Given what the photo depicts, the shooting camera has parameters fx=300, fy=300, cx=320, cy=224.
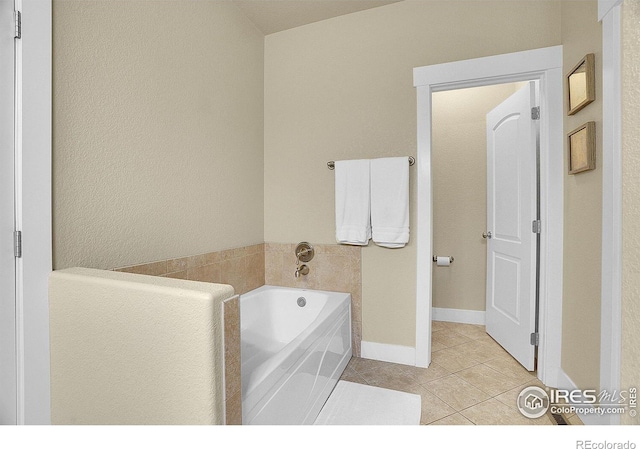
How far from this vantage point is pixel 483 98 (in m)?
3.06

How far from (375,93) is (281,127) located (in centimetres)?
83

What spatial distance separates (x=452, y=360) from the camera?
2.30m

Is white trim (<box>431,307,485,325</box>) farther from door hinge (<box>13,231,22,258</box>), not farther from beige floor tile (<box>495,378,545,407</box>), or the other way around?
door hinge (<box>13,231,22,258</box>)

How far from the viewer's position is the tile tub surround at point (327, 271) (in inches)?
93.8

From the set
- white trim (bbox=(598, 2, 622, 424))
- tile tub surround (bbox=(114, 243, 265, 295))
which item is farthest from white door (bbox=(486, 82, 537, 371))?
tile tub surround (bbox=(114, 243, 265, 295))

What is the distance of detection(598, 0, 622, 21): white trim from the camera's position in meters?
1.22

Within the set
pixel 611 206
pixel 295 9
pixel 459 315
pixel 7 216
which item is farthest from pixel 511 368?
pixel 295 9

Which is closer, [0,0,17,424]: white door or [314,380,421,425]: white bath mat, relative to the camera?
[0,0,17,424]: white door

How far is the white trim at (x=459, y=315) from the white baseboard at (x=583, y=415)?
46.8 inches

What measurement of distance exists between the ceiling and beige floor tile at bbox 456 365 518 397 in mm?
2744

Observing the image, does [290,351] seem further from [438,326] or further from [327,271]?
[438,326]

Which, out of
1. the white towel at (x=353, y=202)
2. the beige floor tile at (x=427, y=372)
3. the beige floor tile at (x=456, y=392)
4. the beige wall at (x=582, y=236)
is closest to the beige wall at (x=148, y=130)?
the white towel at (x=353, y=202)
